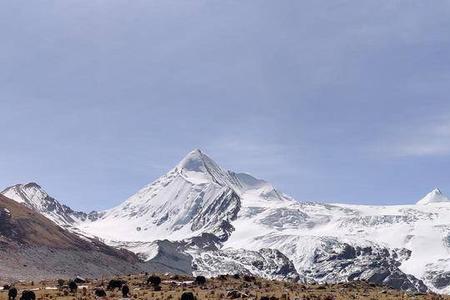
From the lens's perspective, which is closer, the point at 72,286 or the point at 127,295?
the point at 127,295

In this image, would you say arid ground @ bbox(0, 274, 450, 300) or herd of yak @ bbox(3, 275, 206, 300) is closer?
herd of yak @ bbox(3, 275, 206, 300)

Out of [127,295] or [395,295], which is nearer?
[127,295]

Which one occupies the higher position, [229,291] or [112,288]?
[229,291]

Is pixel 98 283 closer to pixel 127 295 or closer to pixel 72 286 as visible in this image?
pixel 72 286

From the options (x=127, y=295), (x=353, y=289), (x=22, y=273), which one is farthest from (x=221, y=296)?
(x=22, y=273)

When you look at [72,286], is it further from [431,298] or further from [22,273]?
[22,273]

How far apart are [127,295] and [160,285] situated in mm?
13031

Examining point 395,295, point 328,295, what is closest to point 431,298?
point 395,295

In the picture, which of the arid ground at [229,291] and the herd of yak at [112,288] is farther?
the arid ground at [229,291]

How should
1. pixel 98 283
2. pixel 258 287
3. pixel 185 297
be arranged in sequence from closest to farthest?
pixel 185 297, pixel 258 287, pixel 98 283

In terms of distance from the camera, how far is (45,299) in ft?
221

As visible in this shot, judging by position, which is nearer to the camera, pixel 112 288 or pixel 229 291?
pixel 229 291

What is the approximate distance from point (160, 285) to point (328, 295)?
72.5 ft

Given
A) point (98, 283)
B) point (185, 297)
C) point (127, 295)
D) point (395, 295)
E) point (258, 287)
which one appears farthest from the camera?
point (98, 283)
